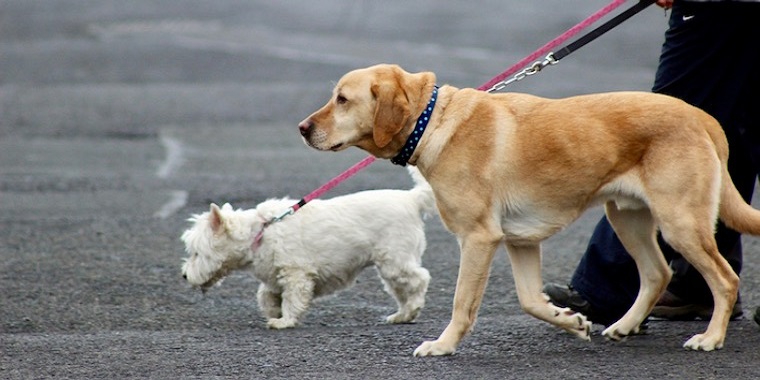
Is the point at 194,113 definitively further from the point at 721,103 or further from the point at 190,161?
the point at 721,103

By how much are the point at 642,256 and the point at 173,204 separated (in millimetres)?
4905

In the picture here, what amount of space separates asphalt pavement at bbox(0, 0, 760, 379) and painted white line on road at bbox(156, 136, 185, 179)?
0.02m

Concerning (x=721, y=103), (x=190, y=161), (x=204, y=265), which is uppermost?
(x=721, y=103)

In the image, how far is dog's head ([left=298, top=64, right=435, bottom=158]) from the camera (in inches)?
231

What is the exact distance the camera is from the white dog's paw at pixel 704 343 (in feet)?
19.3

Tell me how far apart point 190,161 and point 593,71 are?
648cm

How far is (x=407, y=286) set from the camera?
688 cm

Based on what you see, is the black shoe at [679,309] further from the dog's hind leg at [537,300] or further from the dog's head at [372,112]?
the dog's head at [372,112]

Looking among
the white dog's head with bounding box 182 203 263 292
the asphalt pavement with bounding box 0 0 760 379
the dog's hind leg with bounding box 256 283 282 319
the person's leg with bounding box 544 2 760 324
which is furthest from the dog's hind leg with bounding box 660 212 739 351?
the white dog's head with bounding box 182 203 263 292

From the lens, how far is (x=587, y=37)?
6.61 metres

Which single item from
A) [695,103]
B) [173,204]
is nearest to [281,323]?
[695,103]

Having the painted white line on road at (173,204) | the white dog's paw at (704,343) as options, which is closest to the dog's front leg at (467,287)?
the white dog's paw at (704,343)

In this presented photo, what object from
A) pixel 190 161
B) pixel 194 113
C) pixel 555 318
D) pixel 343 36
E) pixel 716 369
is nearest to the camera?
pixel 716 369

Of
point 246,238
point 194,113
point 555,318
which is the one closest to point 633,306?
point 555,318
